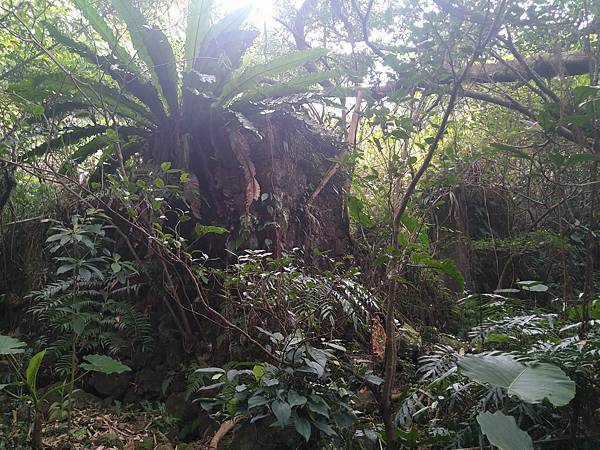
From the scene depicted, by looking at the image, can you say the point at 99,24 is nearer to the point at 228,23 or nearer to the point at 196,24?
the point at 196,24

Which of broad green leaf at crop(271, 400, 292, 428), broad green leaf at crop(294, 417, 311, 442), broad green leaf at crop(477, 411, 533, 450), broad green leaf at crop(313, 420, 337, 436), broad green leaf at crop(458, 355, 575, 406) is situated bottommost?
broad green leaf at crop(313, 420, 337, 436)

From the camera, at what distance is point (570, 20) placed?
2.45m

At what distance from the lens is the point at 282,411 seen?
51.3 inches

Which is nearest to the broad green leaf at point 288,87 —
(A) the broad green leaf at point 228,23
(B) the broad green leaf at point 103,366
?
(A) the broad green leaf at point 228,23

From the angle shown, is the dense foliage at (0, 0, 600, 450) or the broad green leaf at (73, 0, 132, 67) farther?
the broad green leaf at (73, 0, 132, 67)

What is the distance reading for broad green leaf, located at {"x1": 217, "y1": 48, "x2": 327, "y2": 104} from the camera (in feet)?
10.4

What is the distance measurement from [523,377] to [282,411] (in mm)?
696

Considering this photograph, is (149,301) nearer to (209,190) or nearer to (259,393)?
(209,190)

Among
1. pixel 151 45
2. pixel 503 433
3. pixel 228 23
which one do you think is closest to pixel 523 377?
pixel 503 433

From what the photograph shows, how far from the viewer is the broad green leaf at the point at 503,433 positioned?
1.00 m

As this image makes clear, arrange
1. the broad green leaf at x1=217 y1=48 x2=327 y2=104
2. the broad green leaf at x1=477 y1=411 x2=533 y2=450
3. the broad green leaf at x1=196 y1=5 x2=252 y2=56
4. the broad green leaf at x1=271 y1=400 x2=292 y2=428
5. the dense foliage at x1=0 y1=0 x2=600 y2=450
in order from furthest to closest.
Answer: the broad green leaf at x1=196 y1=5 x2=252 y2=56
the broad green leaf at x1=217 y1=48 x2=327 y2=104
the dense foliage at x1=0 y1=0 x2=600 y2=450
the broad green leaf at x1=271 y1=400 x2=292 y2=428
the broad green leaf at x1=477 y1=411 x2=533 y2=450

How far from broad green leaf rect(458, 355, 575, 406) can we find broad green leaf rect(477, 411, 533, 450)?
8 cm

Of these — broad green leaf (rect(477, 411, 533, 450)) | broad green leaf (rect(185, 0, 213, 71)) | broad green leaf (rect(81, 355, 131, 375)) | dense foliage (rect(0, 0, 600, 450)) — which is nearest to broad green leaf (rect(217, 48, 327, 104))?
dense foliage (rect(0, 0, 600, 450))

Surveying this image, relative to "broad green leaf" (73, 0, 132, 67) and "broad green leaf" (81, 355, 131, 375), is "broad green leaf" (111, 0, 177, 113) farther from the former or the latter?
"broad green leaf" (81, 355, 131, 375)
